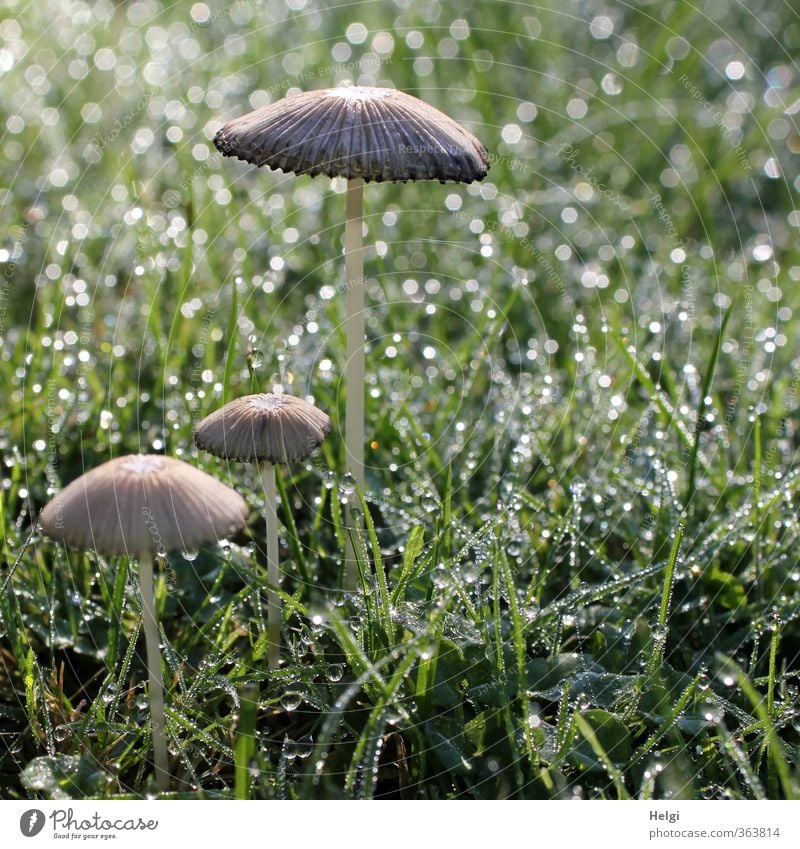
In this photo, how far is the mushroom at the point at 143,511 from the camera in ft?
5.82

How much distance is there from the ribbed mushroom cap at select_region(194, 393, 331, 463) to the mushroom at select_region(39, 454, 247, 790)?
24 centimetres

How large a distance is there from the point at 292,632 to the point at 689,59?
427 cm

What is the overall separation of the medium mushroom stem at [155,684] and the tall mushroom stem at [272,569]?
322 mm

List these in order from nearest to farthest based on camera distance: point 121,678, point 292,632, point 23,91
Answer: point 121,678 < point 292,632 < point 23,91

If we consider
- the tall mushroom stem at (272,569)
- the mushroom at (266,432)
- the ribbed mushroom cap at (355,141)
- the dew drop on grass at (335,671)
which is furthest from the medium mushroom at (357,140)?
the dew drop on grass at (335,671)

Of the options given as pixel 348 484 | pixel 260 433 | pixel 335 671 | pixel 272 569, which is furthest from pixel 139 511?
pixel 348 484

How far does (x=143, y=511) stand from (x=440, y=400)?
5.67 feet

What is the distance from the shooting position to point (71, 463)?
10.2 feet

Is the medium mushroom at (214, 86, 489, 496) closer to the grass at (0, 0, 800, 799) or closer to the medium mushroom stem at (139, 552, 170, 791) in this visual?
the grass at (0, 0, 800, 799)

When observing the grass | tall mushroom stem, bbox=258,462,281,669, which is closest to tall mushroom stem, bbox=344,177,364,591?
the grass

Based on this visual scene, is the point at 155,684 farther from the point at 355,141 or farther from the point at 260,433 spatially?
the point at 355,141
